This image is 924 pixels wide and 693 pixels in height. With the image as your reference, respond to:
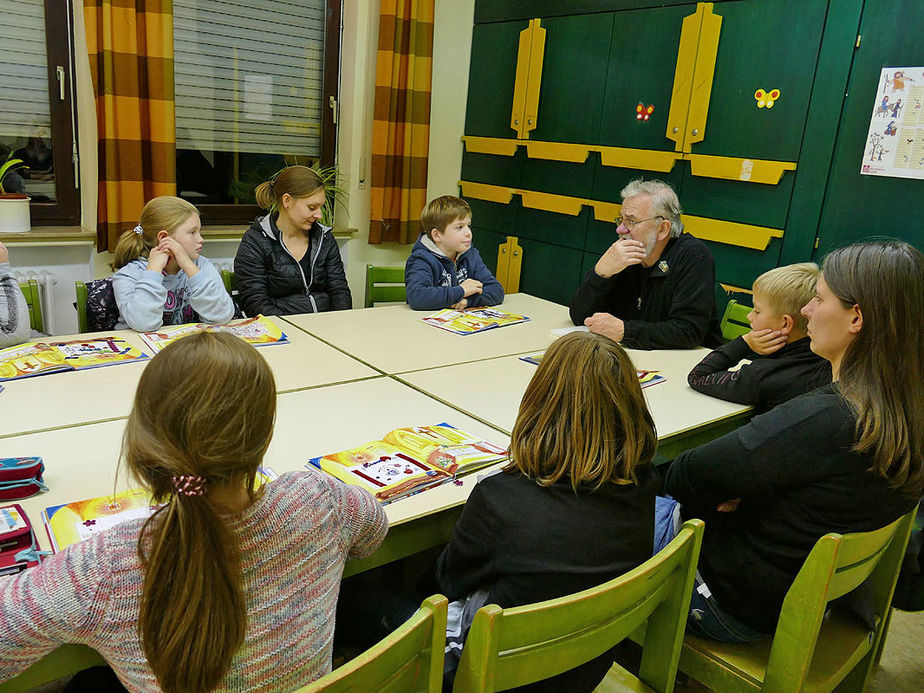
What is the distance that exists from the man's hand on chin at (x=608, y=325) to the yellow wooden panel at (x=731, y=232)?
3.50 ft

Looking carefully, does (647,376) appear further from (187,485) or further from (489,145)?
(489,145)

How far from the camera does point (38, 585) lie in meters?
0.82

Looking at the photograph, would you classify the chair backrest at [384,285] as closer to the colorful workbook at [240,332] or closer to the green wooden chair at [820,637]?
the colorful workbook at [240,332]

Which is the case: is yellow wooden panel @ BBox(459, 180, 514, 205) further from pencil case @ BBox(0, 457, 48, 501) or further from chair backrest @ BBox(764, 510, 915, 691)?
pencil case @ BBox(0, 457, 48, 501)

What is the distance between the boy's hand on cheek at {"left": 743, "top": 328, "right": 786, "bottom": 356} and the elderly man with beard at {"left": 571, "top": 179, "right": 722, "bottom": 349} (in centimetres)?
50

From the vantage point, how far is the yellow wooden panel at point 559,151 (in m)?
4.01

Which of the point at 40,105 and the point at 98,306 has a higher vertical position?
the point at 40,105

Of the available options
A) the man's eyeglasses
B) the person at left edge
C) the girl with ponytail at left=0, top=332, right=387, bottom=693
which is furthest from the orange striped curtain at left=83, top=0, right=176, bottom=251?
the girl with ponytail at left=0, top=332, right=387, bottom=693

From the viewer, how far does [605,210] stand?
391 centimetres

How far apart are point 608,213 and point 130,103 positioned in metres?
2.49

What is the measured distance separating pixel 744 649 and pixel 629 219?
166 cm

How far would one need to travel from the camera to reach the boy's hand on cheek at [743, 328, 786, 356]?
2035 mm

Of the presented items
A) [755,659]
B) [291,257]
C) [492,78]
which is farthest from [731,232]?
[755,659]

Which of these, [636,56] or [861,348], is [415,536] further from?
[636,56]
